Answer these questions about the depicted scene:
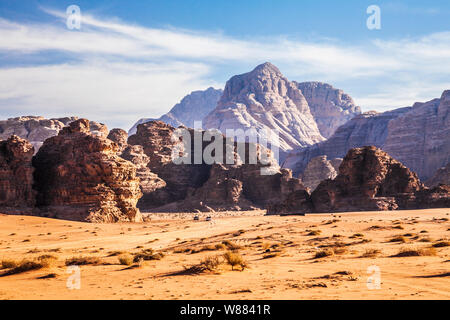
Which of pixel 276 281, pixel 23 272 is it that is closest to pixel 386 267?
pixel 276 281

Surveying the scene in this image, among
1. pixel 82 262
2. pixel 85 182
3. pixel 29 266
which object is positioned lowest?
pixel 82 262

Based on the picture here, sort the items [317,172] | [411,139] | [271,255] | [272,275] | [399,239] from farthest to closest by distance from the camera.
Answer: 1. [411,139]
2. [317,172]
3. [399,239]
4. [271,255]
5. [272,275]

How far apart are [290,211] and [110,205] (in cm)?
2671

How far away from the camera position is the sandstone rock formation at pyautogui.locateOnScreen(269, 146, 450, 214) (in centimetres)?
5472

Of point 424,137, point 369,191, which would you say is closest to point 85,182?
point 369,191

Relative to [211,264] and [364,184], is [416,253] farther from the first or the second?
[364,184]

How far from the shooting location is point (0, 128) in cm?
12925

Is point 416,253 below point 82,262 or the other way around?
the other way around

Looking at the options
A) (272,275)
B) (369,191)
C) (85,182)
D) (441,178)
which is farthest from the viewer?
(441,178)

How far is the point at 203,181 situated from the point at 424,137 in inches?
3413

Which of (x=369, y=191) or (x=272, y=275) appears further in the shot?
(x=369, y=191)

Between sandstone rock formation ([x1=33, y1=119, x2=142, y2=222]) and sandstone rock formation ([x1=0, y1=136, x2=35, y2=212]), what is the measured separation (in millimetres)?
1664

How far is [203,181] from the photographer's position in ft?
340

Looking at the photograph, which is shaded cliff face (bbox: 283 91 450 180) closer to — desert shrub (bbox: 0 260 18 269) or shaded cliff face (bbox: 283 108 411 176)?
shaded cliff face (bbox: 283 108 411 176)
